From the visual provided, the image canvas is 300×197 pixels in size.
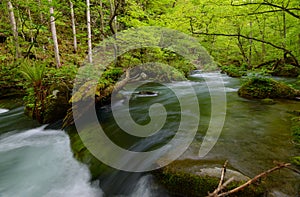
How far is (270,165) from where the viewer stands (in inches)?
101

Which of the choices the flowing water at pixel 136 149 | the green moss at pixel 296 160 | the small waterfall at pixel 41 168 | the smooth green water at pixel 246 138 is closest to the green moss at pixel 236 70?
the smooth green water at pixel 246 138

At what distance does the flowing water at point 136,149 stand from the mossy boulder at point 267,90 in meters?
0.50

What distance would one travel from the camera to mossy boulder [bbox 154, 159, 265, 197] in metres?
2.16

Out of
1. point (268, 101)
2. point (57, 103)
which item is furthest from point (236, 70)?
point (57, 103)

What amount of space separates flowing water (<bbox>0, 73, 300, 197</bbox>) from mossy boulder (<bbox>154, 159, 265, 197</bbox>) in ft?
0.49

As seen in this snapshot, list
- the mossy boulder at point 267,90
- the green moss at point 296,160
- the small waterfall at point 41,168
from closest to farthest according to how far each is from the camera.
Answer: the green moss at point 296,160, the small waterfall at point 41,168, the mossy boulder at point 267,90

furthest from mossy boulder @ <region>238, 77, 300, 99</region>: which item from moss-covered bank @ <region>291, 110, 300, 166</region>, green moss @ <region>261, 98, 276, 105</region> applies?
moss-covered bank @ <region>291, 110, 300, 166</region>

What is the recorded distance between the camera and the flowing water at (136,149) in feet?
8.68

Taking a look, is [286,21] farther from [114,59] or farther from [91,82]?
[91,82]

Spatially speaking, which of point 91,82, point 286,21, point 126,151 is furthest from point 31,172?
point 286,21

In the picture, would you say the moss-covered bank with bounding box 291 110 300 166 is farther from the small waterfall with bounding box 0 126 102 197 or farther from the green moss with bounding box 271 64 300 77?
the green moss with bounding box 271 64 300 77

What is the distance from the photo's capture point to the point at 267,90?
626cm

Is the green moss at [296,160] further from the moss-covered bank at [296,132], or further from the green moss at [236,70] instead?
the green moss at [236,70]

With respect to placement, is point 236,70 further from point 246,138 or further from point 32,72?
point 32,72
